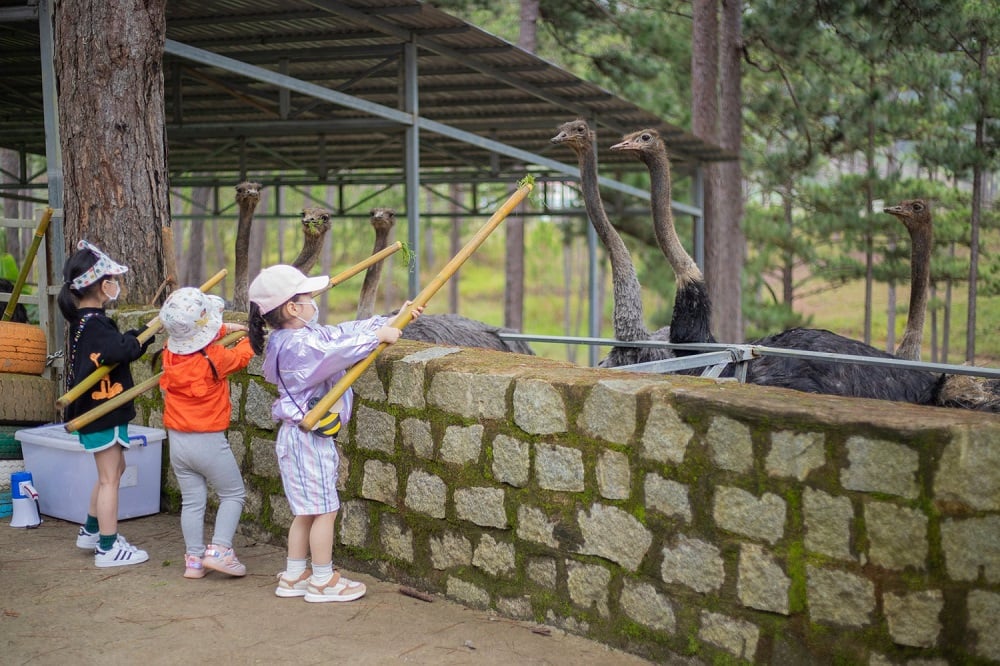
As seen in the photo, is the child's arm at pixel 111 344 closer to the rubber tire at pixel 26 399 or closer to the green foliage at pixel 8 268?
the rubber tire at pixel 26 399

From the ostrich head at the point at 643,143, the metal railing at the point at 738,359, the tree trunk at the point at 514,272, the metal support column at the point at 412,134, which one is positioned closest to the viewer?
the metal railing at the point at 738,359

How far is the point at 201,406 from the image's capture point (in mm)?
A: 4242

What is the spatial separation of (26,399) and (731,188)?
1383 centimetres

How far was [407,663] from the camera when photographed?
11.3 ft

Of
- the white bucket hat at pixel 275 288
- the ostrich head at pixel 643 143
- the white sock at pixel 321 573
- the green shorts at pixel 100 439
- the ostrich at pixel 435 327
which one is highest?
the ostrich head at pixel 643 143

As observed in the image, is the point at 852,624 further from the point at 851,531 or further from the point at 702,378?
the point at 702,378

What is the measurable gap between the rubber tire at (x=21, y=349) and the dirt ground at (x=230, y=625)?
1264 millimetres

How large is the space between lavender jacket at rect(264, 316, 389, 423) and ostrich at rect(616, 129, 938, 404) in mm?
1995

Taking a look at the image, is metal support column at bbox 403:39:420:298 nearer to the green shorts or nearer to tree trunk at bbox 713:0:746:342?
the green shorts

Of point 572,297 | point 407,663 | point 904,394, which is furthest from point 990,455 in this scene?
point 572,297

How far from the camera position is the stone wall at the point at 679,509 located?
2.81 m

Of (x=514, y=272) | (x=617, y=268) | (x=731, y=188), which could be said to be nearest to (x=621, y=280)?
(x=617, y=268)

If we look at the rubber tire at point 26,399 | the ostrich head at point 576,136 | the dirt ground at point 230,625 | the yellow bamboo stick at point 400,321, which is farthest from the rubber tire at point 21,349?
the ostrich head at point 576,136

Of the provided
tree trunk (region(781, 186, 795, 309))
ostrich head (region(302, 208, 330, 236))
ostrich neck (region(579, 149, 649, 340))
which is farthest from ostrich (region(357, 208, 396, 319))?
tree trunk (region(781, 186, 795, 309))
